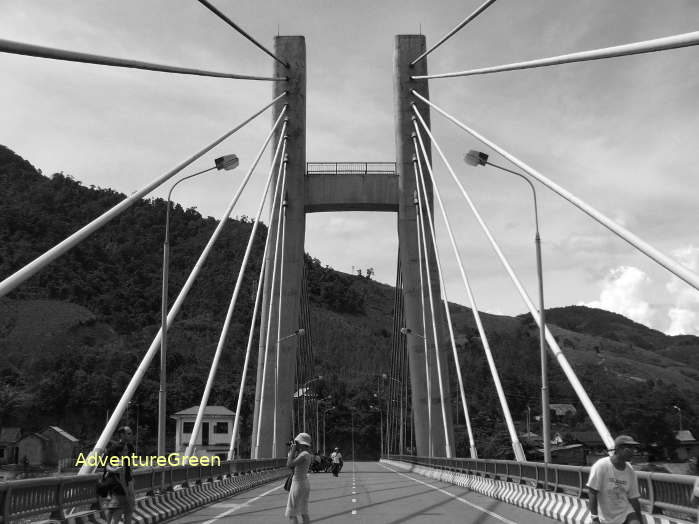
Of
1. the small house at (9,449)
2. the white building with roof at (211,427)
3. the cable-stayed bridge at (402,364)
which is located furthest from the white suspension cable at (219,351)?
the small house at (9,449)

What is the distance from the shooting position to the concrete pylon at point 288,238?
3847 centimetres

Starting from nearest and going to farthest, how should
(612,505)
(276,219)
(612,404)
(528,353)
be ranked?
1. (612,505)
2. (276,219)
3. (612,404)
4. (528,353)

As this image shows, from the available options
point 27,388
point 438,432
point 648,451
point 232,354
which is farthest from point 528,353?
point 648,451

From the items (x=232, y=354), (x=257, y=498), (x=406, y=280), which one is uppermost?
(x=232, y=354)

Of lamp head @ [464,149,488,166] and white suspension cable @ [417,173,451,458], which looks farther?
white suspension cable @ [417,173,451,458]

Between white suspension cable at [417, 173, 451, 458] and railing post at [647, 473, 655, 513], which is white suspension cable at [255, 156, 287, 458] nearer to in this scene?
white suspension cable at [417, 173, 451, 458]

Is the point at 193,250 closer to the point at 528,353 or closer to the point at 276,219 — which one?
the point at 528,353

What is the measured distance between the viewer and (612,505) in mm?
8875

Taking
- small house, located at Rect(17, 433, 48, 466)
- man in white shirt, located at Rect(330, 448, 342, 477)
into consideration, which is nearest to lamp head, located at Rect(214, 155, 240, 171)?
man in white shirt, located at Rect(330, 448, 342, 477)

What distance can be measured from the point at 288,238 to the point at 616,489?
3090 centimetres

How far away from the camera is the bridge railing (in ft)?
40.2

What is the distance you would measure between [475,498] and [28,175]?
156301 mm

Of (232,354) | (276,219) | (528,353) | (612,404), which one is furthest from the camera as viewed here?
(528,353)

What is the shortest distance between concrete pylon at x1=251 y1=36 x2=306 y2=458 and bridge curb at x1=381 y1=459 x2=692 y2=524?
899 centimetres
